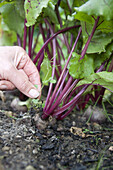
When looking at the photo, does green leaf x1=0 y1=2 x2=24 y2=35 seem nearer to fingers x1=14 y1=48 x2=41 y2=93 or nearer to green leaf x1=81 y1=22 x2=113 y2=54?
fingers x1=14 y1=48 x2=41 y2=93

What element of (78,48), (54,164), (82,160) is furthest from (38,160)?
(78,48)

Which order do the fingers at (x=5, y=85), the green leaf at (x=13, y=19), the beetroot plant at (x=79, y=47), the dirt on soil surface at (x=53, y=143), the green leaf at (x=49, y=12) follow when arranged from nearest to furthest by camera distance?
1. the dirt on soil surface at (x=53, y=143)
2. the beetroot plant at (x=79, y=47)
3. the fingers at (x=5, y=85)
4. the green leaf at (x=49, y=12)
5. the green leaf at (x=13, y=19)

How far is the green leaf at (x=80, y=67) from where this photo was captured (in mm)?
1068

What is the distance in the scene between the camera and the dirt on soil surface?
2.47ft

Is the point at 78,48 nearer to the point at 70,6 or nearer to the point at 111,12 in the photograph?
the point at 70,6

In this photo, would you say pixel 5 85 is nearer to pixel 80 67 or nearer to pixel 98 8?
pixel 80 67

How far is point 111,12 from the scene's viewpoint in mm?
844

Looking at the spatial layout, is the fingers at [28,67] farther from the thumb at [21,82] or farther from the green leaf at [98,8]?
the green leaf at [98,8]

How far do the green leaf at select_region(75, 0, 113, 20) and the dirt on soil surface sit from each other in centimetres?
72

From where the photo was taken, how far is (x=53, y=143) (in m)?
0.95

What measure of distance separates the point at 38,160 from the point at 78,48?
0.98m

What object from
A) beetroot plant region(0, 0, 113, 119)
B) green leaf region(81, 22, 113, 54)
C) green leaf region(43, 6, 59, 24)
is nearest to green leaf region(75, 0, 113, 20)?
beetroot plant region(0, 0, 113, 119)

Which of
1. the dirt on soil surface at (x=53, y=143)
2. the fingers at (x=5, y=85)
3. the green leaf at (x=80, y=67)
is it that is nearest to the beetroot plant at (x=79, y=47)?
the green leaf at (x=80, y=67)

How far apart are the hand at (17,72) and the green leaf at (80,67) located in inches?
10.7
